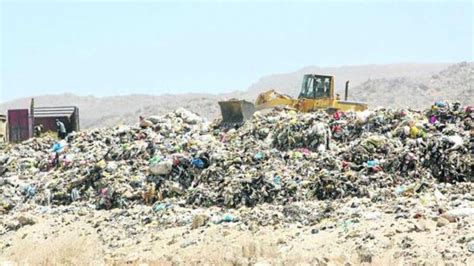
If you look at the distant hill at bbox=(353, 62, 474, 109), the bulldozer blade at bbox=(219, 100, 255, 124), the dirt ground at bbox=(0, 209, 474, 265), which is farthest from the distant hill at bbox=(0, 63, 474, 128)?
the dirt ground at bbox=(0, 209, 474, 265)

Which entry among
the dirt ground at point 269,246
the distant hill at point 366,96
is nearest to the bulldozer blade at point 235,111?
the dirt ground at point 269,246

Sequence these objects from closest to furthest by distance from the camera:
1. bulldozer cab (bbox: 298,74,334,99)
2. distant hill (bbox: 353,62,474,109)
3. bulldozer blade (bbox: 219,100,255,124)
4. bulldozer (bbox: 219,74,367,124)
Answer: bulldozer blade (bbox: 219,100,255,124) < bulldozer (bbox: 219,74,367,124) < bulldozer cab (bbox: 298,74,334,99) < distant hill (bbox: 353,62,474,109)

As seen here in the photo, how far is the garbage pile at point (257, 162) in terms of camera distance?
1034 centimetres

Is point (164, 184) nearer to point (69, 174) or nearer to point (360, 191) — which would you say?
point (69, 174)

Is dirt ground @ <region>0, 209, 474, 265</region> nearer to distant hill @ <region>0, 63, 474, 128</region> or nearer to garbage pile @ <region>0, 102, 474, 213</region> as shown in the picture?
garbage pile @ <region>0, 102, 474, 213</region>

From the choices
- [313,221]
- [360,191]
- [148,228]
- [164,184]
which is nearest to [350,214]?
[313,221]

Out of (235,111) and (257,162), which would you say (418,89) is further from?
(257,162)

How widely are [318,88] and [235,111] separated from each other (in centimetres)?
264

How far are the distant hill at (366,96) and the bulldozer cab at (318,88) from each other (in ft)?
61.1

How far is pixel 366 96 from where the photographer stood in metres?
44.8

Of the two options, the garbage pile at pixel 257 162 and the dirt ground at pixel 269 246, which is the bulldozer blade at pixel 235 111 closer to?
the garbage pile at pixel 257 162

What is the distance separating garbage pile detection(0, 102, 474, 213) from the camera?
10.3 m

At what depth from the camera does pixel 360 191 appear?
9.99 m

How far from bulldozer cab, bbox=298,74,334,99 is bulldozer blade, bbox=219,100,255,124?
7.11ft
